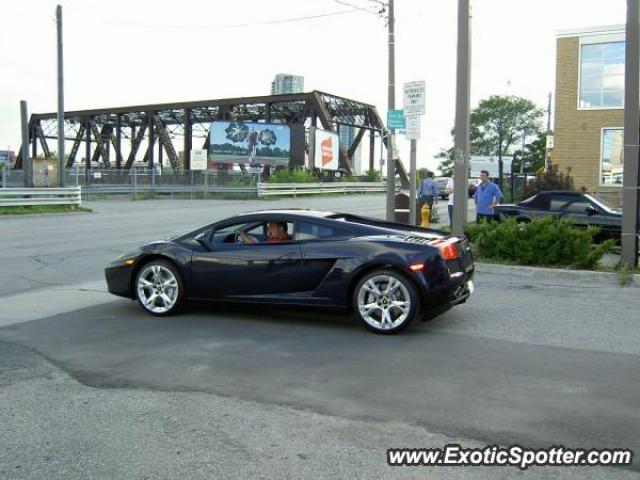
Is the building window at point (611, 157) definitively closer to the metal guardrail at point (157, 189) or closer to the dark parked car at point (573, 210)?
the dark parked car at point (573, 210)

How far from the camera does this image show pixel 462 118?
12.6 metres

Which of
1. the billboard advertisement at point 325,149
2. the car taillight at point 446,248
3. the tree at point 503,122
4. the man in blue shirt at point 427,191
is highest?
the tree at point 503,122

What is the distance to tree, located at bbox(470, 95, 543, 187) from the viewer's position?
8925 cm

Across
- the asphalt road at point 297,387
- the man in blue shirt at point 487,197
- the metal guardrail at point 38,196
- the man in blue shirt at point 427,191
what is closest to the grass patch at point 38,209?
the metal guardrail at point 38,196

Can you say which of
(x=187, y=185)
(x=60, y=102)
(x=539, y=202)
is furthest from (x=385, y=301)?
(x=187, y=185)

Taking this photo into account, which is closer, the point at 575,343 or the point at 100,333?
the point at 575,343

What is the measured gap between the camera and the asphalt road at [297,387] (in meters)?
3.85

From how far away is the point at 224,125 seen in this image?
52.6 metres

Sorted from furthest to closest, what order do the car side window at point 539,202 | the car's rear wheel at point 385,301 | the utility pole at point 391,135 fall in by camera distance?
the utility pole at point 391,135 < the car side window at point 539,202 < the car's rear wheel at point 385,301

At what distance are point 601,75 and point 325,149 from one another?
100ft

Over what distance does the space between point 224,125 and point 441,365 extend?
48722mm

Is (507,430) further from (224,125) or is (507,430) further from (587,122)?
(224,125)

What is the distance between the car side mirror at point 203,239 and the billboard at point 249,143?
145 ft

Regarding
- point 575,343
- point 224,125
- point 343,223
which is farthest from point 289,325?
point 224,125
